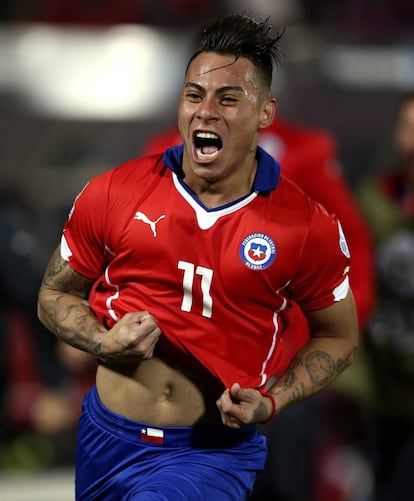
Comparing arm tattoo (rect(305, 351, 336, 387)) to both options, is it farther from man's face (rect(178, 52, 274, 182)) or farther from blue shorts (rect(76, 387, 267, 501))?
man's face (rect(178, 52, 274, 182))

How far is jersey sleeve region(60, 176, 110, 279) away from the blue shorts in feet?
1.42

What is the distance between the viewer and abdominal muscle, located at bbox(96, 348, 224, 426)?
11.5 ft

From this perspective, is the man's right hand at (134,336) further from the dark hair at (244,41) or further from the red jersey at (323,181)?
the red jersey at (323,181)

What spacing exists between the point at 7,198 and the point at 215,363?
5312 mm

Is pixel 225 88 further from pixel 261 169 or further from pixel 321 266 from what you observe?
pixel 321 266

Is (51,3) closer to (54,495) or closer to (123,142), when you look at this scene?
(123,142)

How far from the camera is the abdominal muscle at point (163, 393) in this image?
11.5 ft

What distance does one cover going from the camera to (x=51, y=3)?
10.4 m

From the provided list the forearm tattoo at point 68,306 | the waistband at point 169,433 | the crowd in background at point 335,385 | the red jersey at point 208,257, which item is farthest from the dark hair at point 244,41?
the crowd in background at point 335,385

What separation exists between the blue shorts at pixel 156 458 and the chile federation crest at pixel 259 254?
1.73 feet

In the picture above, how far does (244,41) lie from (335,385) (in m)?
3.06

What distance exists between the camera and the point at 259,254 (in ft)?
11.1

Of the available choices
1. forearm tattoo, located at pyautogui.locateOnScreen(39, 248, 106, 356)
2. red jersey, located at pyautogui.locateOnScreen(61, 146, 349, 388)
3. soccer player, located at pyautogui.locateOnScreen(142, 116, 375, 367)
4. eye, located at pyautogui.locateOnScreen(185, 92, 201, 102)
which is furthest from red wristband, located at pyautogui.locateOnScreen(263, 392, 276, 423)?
soccer player, located at pyautogui.locateOnScreen(142, 116, 375, 367)

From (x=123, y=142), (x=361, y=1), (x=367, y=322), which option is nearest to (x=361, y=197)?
(x=367, y=322)
